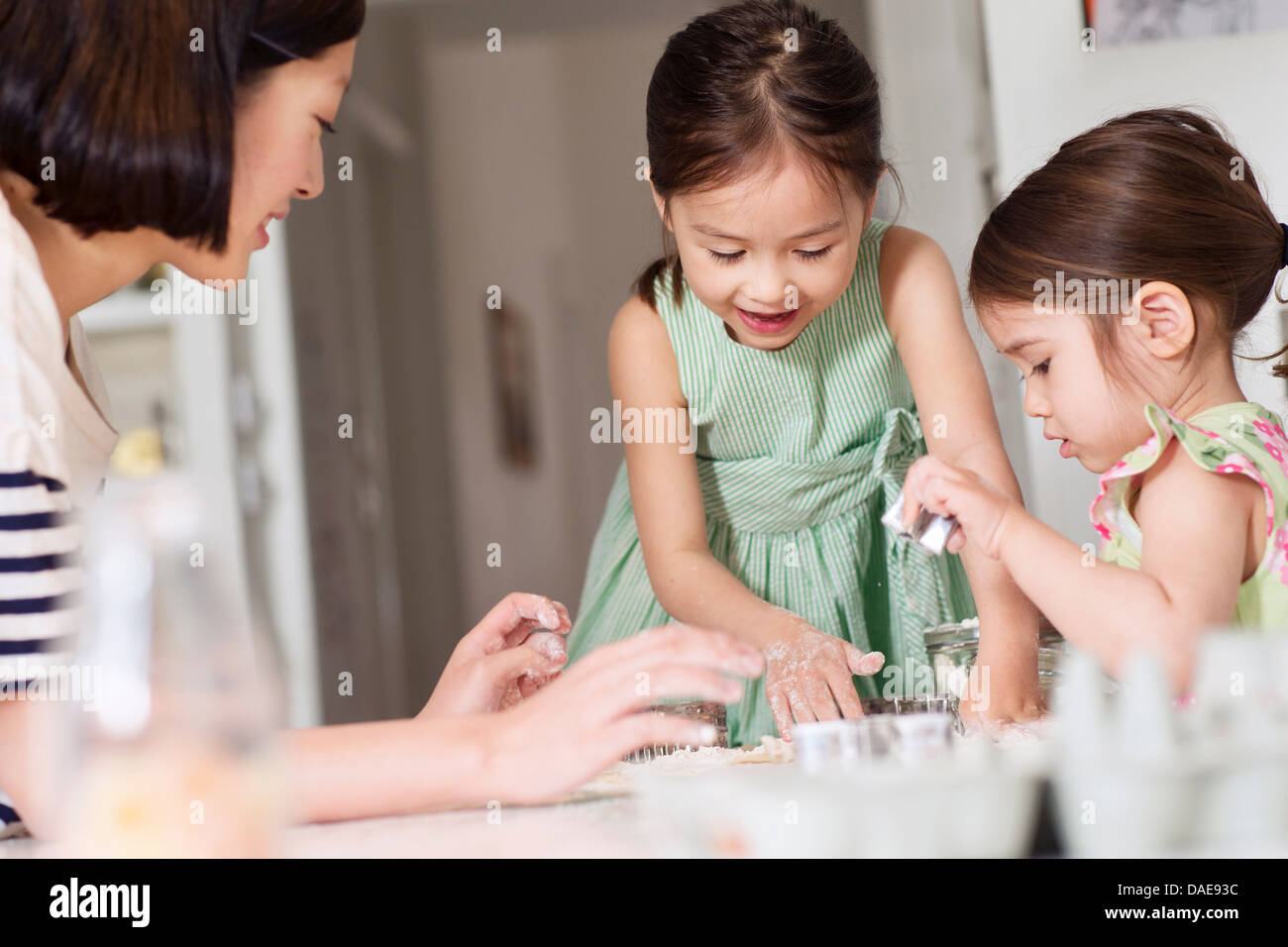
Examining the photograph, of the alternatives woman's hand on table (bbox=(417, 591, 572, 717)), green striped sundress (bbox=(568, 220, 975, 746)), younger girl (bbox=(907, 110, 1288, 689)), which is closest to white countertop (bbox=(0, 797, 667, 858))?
woman's hand on table (bbox=(417, 591, 572, 717))

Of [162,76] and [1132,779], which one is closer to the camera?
[1132,779]

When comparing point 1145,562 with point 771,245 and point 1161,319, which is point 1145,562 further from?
point 771,245

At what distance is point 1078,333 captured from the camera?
1078mm

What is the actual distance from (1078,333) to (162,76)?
770mm

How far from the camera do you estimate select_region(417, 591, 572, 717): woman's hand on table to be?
0.94 meters

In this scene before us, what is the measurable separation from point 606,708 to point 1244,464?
0.55m

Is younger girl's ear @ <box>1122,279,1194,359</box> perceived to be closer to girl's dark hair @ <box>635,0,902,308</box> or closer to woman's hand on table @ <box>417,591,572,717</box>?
girl's dark hair @ <box>635,0,902,308</box>

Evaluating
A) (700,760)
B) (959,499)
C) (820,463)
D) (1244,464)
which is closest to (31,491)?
(700,760)

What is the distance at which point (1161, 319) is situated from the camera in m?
1.05

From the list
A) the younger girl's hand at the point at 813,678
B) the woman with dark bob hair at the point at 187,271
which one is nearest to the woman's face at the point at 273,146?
the woman with dark bob hair at the point at 187,271

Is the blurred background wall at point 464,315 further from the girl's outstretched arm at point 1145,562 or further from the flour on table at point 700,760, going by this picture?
the flour on table at point 700,760

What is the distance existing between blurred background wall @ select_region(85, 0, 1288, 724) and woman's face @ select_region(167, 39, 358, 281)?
48.5 inches
